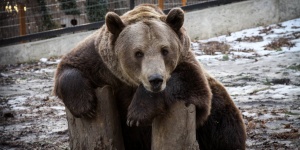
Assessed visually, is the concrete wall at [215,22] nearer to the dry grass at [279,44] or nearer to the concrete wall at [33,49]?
the concrete wall at [33,49]

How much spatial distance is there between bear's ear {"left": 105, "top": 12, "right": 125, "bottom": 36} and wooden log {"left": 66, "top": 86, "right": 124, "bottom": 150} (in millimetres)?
529

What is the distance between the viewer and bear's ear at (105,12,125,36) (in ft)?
12.6

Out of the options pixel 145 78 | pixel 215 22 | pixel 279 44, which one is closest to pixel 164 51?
pixel 145 78

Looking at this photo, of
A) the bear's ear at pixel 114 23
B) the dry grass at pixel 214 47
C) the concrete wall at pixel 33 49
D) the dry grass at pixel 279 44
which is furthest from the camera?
the concrete wall at pixel 33 49

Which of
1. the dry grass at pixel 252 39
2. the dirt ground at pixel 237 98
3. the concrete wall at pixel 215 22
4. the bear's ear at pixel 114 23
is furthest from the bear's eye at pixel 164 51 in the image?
the concrete wall at pixel 215 22

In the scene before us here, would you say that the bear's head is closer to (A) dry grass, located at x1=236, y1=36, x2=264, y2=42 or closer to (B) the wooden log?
(B) the wooden log

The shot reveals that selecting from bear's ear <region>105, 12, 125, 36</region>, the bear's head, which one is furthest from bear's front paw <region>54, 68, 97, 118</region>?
bear's ear <region>105, 12, 125, 36</region>

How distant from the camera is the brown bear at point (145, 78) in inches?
140

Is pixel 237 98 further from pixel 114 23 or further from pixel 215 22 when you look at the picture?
pixel 215 22

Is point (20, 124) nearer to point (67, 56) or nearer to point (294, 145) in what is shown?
point (67, 56)

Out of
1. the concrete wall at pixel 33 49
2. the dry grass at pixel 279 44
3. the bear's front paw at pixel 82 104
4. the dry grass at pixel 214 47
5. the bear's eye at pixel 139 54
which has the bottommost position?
the concrete wall at pixel 33 49

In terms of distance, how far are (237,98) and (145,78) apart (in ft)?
13.1

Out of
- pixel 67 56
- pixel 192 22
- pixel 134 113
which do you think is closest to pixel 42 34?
pixel 192 22

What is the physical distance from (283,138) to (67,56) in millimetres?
2490
